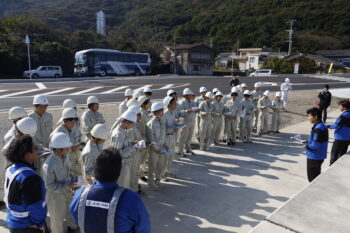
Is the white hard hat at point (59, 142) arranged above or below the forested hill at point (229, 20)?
below

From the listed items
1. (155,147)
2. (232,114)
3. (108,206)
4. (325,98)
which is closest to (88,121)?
(155,147)

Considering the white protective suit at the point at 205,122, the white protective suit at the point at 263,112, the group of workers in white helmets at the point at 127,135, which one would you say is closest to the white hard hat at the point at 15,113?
the group of workers in white helmets at the point at 127,135

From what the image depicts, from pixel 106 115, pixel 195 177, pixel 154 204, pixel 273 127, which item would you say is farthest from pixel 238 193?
pixel 106 115

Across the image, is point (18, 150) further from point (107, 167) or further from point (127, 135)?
point (127, 135)

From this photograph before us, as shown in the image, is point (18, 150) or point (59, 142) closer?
point (18, 150)

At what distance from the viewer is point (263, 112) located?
1012 centimetres

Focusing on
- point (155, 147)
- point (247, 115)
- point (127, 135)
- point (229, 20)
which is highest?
point (229, 20)

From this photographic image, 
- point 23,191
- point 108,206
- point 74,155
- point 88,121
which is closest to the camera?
point 108,206

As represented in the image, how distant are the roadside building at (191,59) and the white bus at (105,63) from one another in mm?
12078

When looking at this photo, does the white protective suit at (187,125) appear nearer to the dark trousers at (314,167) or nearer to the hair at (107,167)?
the dark trousers at (314,167)

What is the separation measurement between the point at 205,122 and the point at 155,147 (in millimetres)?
3037

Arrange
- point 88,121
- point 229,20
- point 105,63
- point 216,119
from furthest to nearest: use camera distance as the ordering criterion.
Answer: point 229,20 → point 105,63 → point 216,119 → point 88,121

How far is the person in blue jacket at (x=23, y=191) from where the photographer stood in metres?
2.49

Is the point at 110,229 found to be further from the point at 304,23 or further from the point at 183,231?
the point at 304,23
